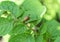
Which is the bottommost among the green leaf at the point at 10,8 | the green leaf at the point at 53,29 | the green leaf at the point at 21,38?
the green leaf at the point at 53,29

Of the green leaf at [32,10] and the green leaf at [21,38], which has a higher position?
the green leaf at [32,10]

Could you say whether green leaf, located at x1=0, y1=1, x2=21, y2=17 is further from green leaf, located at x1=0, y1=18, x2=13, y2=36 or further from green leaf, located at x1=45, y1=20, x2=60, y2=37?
green leaf, located at x1=45, y1=20, x2=60, y2=37

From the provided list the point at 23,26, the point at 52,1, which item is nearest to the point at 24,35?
the point at 23,26

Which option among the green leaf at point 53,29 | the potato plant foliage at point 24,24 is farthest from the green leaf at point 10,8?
the green leaf at point 53,29

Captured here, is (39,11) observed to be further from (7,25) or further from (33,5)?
(7,25)

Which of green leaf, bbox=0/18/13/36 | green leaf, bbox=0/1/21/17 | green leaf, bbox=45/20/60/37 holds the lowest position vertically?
green leaf, bbox=45/20/60/37

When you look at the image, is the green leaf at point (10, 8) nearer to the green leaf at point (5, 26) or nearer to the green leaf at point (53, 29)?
the green leaf at point (5, 26)

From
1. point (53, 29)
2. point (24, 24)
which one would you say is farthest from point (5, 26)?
point (53, 29)

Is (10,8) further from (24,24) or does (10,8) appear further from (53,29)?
(53,29)

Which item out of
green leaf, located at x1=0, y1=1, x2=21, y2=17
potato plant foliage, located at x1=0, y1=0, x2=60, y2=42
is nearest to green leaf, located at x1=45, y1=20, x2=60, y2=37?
potato plant foliage, located at x1=0, y1=0, x2=60, y2=42
